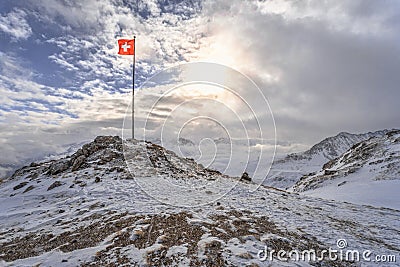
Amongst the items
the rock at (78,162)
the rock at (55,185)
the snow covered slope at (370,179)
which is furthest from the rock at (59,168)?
the snow covered slope at (370,179)

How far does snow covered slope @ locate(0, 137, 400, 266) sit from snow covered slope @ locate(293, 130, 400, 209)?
7.12 m

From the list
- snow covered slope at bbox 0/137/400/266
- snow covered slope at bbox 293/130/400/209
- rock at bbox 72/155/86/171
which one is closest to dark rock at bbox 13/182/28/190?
snow covered slope at bbox 0/137/400/266

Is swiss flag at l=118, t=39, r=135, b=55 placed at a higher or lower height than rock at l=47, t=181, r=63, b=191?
higher

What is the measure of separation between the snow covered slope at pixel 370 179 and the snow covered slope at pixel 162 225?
7.12m

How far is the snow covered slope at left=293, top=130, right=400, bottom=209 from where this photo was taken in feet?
78.3

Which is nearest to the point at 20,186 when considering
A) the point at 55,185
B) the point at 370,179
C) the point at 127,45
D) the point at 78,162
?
the point at 78,162

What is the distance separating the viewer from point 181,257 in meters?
8.66

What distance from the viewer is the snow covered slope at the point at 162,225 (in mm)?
9125

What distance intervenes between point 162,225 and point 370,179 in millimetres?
34180

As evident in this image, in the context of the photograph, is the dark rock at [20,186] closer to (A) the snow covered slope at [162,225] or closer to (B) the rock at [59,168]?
(A) the snow covered slope at [162,225]

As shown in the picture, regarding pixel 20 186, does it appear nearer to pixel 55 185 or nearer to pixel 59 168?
pixel 59 168

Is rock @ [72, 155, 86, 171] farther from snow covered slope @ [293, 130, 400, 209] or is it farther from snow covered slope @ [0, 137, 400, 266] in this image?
snow covered slope @ [293, 130, 400, 209]

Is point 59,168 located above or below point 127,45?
below

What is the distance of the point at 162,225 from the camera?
11594mm
